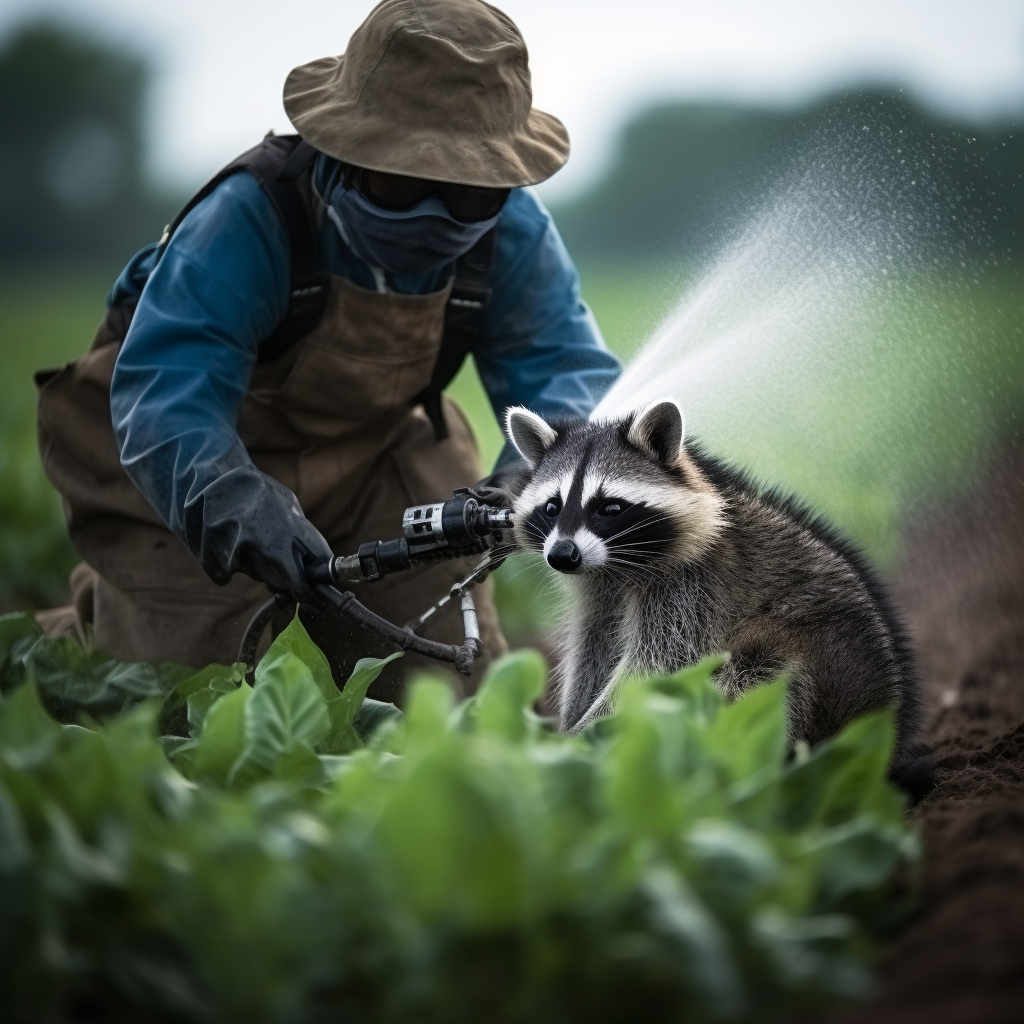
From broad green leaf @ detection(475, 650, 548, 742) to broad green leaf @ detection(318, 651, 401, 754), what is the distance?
65cm

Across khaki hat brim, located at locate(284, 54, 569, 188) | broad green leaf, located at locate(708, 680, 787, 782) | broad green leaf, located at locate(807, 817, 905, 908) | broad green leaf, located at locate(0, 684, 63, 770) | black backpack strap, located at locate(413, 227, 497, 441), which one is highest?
khaki hat brim, located at locate(284, 54, 569, 188)

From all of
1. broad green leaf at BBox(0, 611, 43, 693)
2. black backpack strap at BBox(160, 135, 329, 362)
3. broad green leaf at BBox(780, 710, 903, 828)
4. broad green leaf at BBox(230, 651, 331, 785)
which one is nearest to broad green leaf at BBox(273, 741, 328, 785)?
broad green leaf at BBox(230, 651, 331, 785)

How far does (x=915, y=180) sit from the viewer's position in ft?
12.4

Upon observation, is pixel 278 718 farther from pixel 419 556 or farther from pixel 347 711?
pixel 419 556

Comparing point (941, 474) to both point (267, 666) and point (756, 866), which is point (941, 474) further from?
point (756, 866)

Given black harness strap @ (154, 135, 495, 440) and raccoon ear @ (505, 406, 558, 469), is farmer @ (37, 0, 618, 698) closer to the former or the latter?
black harness strap @ (154, 135, 495, 440)

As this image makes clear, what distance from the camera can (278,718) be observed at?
267cm

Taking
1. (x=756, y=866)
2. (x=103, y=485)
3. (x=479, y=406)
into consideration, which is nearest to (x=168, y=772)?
(x=756, y=866)

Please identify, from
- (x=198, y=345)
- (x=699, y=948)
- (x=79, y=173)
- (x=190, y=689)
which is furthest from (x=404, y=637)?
(x=79, y=173)

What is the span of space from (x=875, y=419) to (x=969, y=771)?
1.41 metres

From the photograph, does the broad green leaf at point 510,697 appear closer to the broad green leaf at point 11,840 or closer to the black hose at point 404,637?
the broad green leaf at point 11,840

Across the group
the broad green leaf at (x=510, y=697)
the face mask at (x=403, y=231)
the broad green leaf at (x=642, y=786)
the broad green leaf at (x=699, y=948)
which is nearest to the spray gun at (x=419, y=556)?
the face mask at (x=403, y=231)

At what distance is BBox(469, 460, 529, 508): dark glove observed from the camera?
12.3 ft

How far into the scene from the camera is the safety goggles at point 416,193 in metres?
3.66
